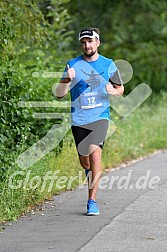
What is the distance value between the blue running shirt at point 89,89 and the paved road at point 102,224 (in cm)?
117

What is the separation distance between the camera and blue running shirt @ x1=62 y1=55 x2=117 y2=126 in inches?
393

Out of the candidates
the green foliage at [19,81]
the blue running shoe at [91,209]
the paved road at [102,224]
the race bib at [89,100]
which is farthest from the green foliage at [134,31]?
the blue running shoe at [91,209]

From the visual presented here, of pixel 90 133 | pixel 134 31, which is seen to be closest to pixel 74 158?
pixel 90 133

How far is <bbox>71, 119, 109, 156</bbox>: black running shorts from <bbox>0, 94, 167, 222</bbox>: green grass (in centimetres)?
101

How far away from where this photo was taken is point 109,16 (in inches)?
1186

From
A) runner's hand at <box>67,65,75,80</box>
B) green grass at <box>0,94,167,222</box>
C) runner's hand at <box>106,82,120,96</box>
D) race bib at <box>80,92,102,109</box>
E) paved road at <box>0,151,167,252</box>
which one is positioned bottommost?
paved road at <box>0,151,167,252</box>

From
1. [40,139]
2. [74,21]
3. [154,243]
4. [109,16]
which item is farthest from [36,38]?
[109,16]

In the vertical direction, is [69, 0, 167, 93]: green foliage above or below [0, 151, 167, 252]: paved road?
above

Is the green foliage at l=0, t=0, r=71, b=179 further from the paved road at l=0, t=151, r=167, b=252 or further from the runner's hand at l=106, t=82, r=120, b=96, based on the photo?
the runner's hand at l=106, t=82, r=120, b=96

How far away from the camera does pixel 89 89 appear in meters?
9.99

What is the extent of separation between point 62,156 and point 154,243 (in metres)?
5.19

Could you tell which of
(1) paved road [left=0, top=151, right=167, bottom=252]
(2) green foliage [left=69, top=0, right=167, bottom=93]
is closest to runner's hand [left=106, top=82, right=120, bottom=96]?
(1) paved road [left=0, top=151, right=167, bottom=252]

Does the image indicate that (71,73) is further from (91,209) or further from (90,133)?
(91,209)

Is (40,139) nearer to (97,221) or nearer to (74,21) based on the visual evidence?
(97,221)
